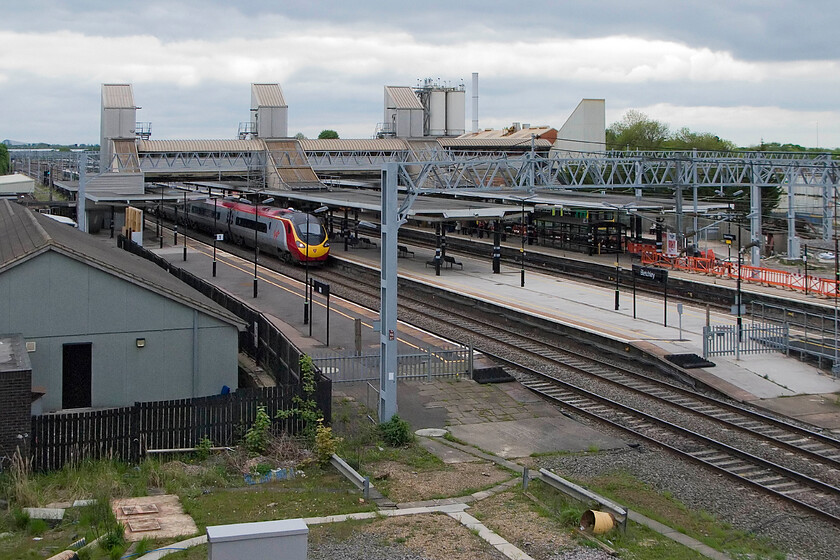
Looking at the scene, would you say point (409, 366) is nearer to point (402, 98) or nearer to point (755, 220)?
point (755, 220)

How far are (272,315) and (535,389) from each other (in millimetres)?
12384

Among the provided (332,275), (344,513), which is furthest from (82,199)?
(344,513)

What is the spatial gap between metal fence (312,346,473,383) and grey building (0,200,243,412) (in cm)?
391

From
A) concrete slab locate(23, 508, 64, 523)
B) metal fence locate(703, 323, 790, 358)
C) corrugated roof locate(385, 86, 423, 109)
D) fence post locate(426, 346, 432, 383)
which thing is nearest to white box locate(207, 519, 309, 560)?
concrete slab locate(23, 508, 64, 523)

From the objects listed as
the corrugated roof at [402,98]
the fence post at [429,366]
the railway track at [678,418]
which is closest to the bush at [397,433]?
the railway track at [678,418]

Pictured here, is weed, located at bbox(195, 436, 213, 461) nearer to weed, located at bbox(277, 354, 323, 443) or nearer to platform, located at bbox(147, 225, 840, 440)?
weed, located at bbox(277, 354, 323, 443)

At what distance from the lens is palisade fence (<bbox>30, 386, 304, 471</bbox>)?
45.4 feet

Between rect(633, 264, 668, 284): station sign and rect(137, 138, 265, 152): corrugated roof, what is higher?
rect(137, 138, 265, 152): corrugated roof

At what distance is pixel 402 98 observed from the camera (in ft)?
248

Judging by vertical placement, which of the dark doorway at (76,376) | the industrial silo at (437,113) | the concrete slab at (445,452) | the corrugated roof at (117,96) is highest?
the industrial silo at (437,113)

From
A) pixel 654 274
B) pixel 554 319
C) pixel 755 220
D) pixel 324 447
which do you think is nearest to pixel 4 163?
pixel 755 220

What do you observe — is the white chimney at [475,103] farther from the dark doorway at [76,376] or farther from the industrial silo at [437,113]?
the dark doorway at [76,376]

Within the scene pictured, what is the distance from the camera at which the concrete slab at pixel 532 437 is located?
16.9 metres

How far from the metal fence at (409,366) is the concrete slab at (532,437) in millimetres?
3723
